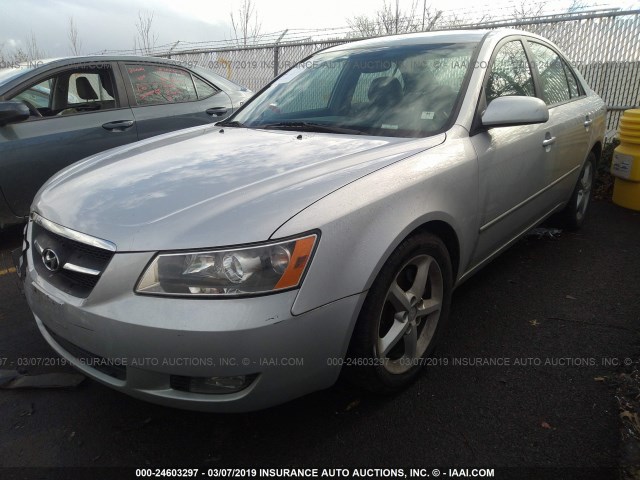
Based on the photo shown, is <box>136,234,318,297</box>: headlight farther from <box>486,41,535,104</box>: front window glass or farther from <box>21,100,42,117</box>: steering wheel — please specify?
<box>21,100,42,117</box>: steering wheel

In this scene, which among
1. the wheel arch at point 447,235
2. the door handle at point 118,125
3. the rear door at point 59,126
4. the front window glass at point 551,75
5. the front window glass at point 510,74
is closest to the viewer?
the wheel arch at point 447,235

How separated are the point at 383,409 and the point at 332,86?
6.67 ft

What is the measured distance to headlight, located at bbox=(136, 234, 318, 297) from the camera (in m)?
1.58

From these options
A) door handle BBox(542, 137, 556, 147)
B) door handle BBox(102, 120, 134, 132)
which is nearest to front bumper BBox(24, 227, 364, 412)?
door handle BBox(542, 137, 556, 147)

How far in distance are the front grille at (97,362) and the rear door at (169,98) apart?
2.97 metres

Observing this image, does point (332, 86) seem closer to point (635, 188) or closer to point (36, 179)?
point (36, 179)

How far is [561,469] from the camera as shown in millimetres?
1785

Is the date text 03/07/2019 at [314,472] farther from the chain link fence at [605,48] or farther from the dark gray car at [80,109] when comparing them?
the chain link fence at [605,48]

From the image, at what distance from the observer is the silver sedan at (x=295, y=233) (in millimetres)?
1586

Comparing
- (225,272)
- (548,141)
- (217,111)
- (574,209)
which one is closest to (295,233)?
(225,272)

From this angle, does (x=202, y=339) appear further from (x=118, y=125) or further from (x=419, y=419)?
(x=118, y=125)

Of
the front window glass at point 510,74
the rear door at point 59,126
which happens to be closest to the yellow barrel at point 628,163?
the front window glass at point 510,74

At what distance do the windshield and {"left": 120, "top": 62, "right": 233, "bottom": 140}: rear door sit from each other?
162 centimetres

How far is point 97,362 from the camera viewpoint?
5.84 feet
